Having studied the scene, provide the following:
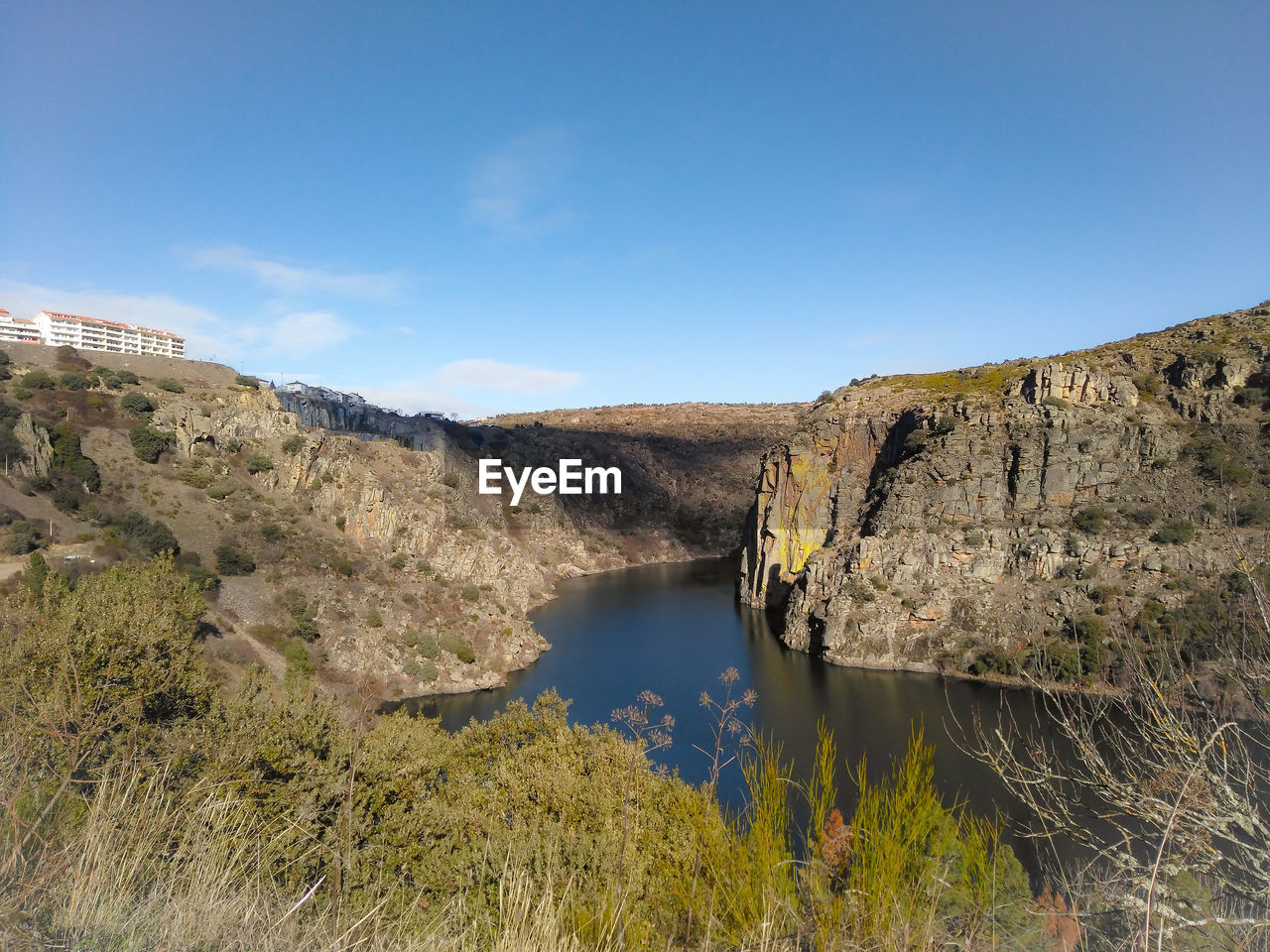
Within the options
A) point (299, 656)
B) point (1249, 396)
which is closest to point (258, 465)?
point (299, 656)

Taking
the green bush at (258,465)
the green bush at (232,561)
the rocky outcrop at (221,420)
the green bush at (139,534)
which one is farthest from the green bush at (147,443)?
the green bush at (232,561)

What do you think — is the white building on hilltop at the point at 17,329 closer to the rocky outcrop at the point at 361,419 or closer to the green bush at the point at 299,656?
the rocky outcrop at the point at 361,419

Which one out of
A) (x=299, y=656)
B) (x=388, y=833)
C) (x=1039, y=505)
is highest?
(x=1039, y=505)

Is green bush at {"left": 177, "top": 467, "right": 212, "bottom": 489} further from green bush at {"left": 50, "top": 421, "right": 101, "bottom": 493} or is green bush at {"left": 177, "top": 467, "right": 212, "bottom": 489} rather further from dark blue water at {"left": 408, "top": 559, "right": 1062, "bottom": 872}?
dark blue water at {"left": 408, "top": 559, "right": 1062, "bottom": 872}

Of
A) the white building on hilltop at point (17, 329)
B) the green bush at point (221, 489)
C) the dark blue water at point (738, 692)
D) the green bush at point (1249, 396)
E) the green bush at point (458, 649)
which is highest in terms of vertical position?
the white building on hilltop at point (17, 329)

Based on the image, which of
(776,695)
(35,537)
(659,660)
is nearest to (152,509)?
(35,537)

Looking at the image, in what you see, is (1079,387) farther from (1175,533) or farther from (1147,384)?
(1175,533)
